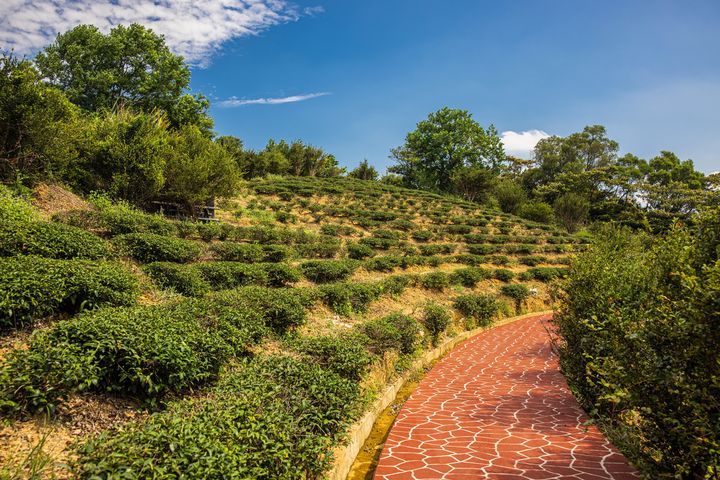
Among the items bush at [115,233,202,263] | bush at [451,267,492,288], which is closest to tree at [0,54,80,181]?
bush at [115,233,202,263]

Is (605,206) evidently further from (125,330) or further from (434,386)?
(125,330)

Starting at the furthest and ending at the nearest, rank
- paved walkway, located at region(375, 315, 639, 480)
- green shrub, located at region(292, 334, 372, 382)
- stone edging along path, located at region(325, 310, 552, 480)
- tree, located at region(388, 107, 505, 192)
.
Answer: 1. tree, located at region(388, 107, 505, 192)
2. green shrub, located at region(292, 334, 372, 382)
3. stone edging along path, located at region(325, 310, 552, 480)
4. paved walkway, located at region(375, 315, 639, 480)

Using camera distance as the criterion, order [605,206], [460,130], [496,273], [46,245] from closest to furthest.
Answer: [46,245]
[496,273]
[605,206]
[460,130]

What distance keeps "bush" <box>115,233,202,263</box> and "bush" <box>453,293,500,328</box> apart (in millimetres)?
7847

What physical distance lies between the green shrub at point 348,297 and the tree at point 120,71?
90.6 feet

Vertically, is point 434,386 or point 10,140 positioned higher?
point 10,140

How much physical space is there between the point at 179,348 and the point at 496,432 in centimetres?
366

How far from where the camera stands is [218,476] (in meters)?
2.54

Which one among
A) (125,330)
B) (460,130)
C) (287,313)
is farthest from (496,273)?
(460,130)

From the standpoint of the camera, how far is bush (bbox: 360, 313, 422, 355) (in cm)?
728

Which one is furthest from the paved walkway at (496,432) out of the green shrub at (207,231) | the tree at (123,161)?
the tree at (123,161)

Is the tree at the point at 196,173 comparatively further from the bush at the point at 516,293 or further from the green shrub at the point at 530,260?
the green shrub at the point at 530,260

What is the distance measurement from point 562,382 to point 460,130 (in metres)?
50.4

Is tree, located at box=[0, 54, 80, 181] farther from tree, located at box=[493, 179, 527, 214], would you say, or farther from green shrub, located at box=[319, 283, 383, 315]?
tree, located at box=[493, 179, 527, 214]
